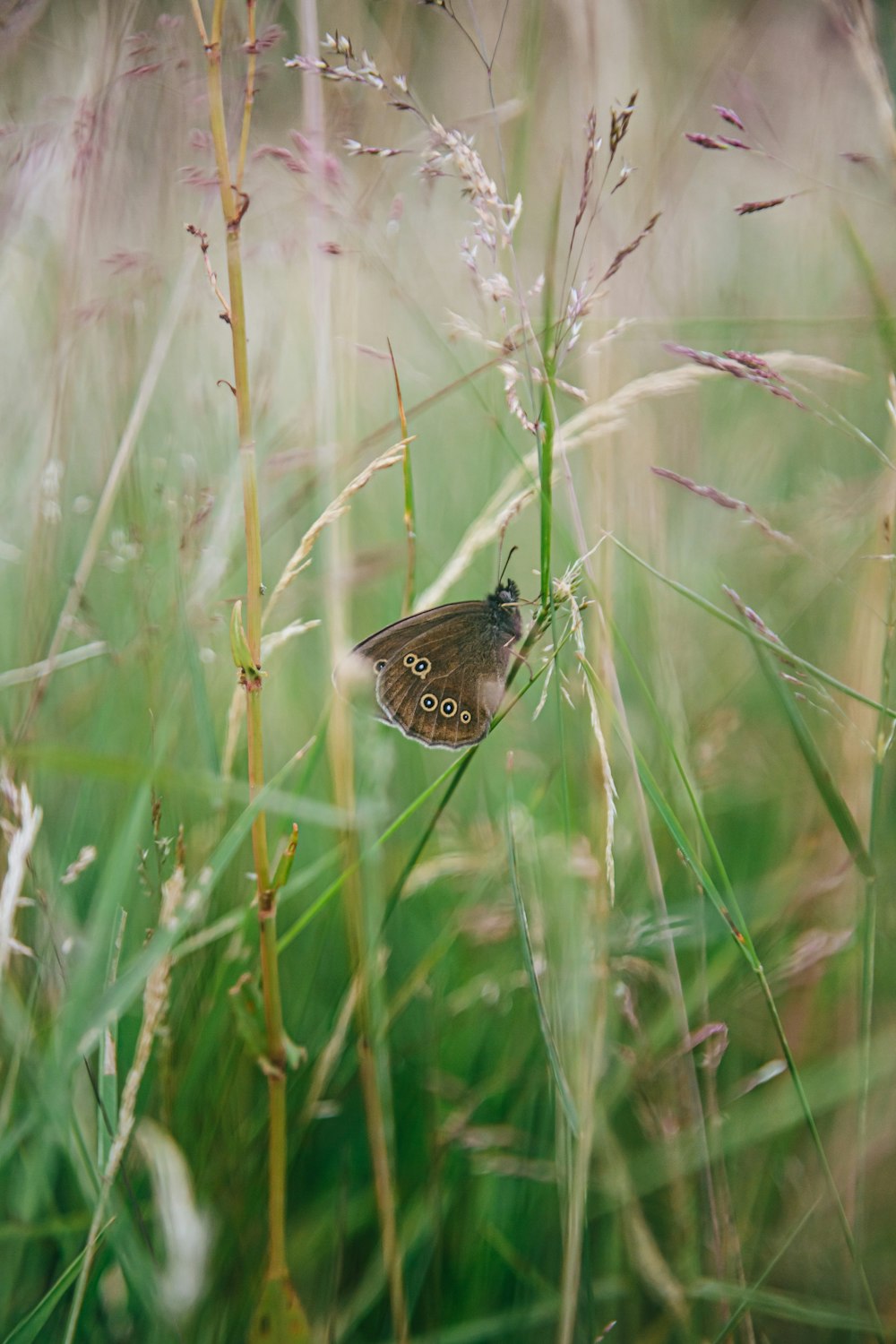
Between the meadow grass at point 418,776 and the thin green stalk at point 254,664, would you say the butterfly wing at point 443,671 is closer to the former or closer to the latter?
the meadow grass at point 418,776

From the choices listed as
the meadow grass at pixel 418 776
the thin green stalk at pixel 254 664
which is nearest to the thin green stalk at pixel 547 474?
the meadow grass at pixel 418 776

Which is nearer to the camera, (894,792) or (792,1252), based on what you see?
(792,1252)

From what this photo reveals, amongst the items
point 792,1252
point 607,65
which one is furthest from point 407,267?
point 792,1252

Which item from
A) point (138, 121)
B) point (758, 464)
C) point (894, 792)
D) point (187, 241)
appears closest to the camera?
point (894, 792)

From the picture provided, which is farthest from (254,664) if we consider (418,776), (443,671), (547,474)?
(418,776)

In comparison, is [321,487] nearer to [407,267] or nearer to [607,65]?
[607,65]

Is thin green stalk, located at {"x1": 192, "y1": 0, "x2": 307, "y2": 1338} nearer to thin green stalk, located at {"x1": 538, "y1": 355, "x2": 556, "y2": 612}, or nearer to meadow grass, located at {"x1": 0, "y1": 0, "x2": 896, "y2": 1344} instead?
meadow grass, located at {"x1": 0, "y1": 0, "x2": 896, "y2": 1344}
